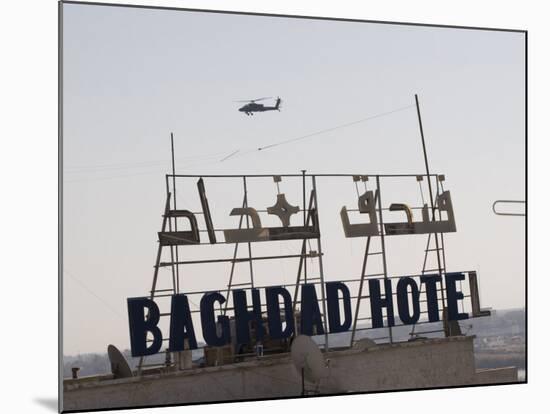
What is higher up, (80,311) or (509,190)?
(509,190)

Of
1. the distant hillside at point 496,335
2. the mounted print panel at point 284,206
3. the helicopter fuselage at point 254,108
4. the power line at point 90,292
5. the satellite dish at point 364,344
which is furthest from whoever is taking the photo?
the distant hillside at point 496,335

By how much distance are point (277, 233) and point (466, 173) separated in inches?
86.4

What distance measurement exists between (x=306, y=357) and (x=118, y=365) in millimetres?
1851

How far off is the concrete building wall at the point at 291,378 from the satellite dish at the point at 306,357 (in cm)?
7

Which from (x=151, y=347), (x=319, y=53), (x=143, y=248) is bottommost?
(x=151, y=347)

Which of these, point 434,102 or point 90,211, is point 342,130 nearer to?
point 434,102

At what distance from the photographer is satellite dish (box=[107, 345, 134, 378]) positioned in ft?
35.7

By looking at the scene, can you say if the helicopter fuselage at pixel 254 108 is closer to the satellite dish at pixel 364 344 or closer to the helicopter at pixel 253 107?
the helicopter at pixel 253 107

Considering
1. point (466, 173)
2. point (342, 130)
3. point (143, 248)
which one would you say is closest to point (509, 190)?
point (466, 173)

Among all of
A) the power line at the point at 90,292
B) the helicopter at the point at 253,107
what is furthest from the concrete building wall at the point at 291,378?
the helicopter at the point at 253,107

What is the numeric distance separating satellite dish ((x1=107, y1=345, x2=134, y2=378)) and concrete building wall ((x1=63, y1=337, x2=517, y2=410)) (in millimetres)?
59

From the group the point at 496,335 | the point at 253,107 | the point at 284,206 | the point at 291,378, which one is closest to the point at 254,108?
the point at 253,107

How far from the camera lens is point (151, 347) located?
11102 mm

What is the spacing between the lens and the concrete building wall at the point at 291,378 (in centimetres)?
1088
